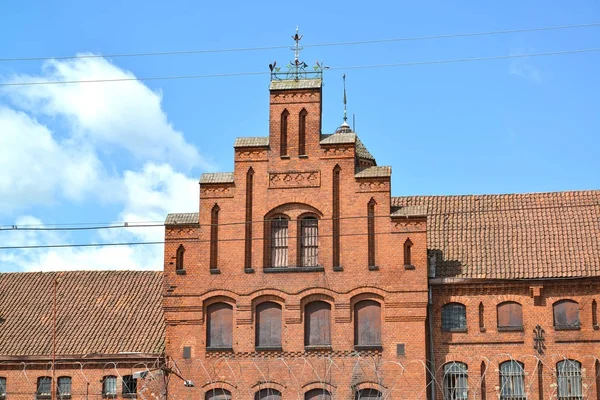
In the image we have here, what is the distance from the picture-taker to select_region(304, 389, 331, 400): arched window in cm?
4325

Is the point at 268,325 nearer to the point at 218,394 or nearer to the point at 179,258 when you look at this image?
the point at 218,394

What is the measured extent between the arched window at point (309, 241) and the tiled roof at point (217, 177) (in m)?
3.45

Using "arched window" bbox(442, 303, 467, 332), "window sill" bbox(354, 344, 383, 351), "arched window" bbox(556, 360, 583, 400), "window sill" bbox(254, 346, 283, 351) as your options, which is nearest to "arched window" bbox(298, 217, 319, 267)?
"window sill" bbox(254, 346, 283, 351)

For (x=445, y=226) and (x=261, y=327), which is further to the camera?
(x=445, y=226)

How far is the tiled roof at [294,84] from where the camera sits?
45562mm

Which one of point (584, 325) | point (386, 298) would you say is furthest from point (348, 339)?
point (584, 325)

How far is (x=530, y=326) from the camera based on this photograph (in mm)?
43344

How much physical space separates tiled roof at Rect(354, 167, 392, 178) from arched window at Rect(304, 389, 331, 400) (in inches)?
345

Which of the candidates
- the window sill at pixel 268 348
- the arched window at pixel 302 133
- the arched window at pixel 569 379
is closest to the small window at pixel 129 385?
the window sill at pixel 268 348

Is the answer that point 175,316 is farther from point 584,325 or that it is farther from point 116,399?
point 584,325

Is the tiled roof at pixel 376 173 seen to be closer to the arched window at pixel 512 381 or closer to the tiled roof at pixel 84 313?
the arched window at pixel 512 381

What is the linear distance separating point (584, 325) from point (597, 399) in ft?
9.48

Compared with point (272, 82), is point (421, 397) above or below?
below

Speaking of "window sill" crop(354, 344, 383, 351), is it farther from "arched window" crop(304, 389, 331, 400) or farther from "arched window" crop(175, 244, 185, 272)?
"arched window" crop(175, 244, 185, 272)
